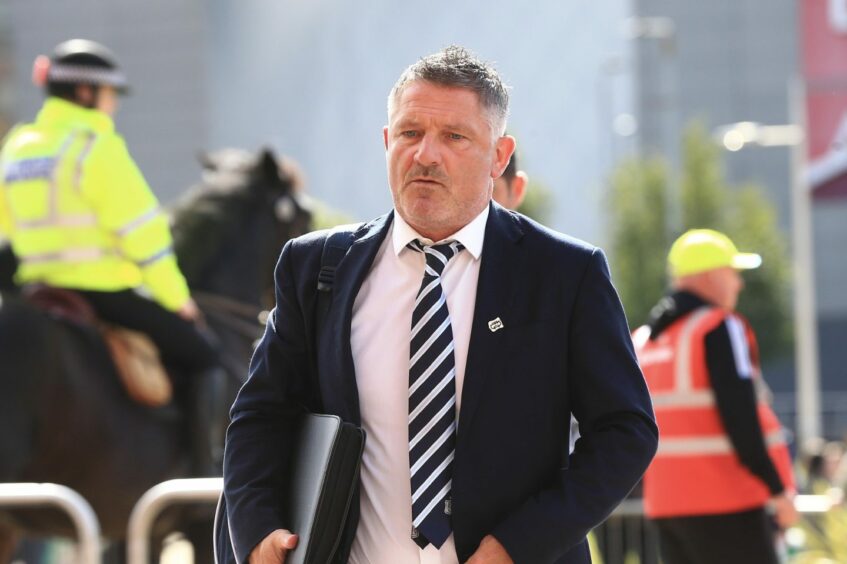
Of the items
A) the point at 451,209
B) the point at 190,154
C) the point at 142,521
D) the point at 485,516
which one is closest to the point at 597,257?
the point at 451,209

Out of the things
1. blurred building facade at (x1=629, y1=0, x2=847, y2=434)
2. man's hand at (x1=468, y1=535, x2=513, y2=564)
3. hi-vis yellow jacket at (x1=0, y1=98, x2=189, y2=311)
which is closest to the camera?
man's hand at (x1=468, y1=535, x2=513, y2=564)

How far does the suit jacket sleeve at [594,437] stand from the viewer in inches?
117

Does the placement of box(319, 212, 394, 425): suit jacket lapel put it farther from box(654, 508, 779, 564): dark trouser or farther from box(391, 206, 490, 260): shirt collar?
box(654, 508, 779, 564): dark trouser

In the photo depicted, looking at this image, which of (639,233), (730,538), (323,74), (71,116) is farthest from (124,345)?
(323,74)

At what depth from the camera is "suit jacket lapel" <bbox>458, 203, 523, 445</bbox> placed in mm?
3033

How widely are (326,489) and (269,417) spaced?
276mm

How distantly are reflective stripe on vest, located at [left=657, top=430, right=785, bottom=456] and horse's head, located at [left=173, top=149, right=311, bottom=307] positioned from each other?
3.00m

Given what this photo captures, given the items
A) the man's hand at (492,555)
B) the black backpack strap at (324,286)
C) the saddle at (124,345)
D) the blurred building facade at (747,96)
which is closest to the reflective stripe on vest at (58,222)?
the saddle at (124,345)

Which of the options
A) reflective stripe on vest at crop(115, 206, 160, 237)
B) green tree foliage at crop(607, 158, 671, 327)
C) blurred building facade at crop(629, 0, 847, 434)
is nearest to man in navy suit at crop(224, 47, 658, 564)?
reflective stripe on vest at crop(115, 206, 160, 237)

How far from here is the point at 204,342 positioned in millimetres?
7992

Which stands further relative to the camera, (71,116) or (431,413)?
(71,116)

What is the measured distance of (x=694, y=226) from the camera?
1480 inches

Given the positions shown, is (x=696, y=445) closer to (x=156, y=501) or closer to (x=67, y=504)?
(x=156, y=501)

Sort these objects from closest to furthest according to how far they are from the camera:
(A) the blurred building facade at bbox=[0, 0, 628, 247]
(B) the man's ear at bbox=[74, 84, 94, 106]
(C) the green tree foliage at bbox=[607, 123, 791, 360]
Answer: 1. (B) the man's ear at bbox=[74, 84, 94, 106]
2. (C) the green tree foliage at bbox=[607, 123, 791, 360]
3. (A) the blurred building facade at bbox=[0, 0, 628, 247]
